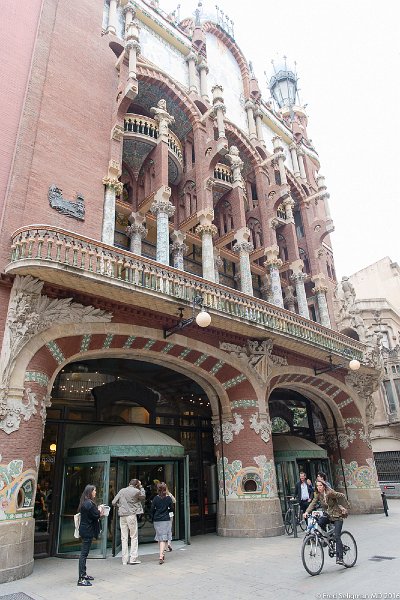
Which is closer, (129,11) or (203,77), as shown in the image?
(129,11)

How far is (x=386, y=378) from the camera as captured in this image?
3116 cm

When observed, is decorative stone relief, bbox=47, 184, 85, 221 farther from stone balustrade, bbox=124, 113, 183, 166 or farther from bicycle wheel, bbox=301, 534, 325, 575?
bicycle wheel, bbox=301, 534, 325, 575

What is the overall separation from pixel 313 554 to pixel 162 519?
331cm

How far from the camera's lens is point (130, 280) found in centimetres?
1092

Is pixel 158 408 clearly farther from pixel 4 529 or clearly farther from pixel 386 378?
pixel 386 378

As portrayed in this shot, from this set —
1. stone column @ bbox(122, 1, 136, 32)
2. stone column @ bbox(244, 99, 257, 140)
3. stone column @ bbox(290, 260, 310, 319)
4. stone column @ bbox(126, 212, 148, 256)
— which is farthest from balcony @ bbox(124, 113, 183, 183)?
stone column @ bbox(290, 260, 310, 319)

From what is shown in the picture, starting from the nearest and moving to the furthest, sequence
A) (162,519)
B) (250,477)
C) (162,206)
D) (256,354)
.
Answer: (162,519) < (250,477) < (256,354) < (162,206)

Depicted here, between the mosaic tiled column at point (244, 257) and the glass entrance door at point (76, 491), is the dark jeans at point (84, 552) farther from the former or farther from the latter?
the mosaic tiled column at point (244, 257)

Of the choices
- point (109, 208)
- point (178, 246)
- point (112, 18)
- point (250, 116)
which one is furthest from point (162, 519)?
point (250, 116)

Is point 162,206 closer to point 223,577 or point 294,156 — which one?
point 223,577

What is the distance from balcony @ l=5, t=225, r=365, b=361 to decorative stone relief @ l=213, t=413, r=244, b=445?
9.59ft

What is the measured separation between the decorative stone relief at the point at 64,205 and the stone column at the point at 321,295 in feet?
43.8

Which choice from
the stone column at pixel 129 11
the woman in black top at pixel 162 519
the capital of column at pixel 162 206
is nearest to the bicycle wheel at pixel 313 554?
the woman in black top at pixel 162 519

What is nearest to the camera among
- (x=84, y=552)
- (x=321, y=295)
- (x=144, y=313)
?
(x=84, y=552)
